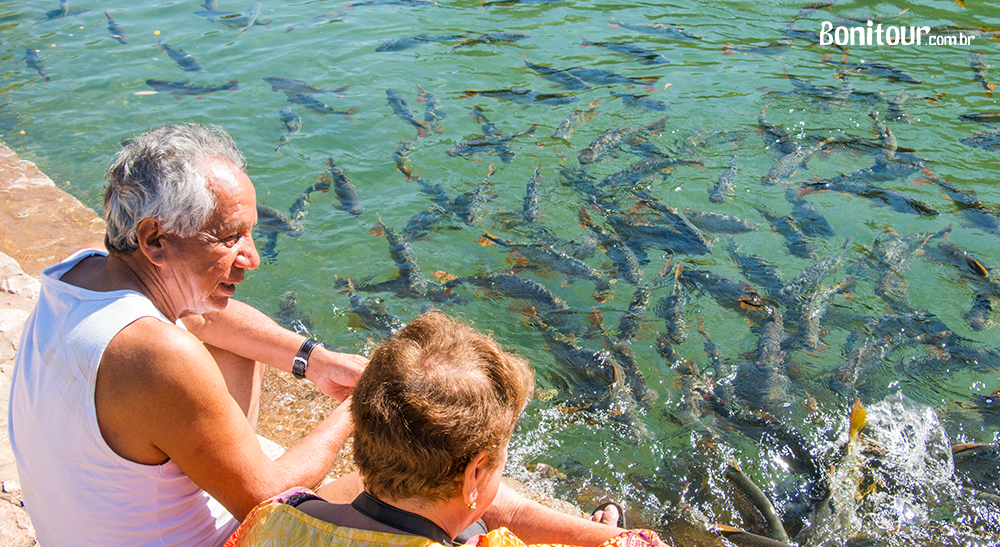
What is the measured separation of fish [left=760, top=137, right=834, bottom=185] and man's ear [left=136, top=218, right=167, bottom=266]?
629 centimetres

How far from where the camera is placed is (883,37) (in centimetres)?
999

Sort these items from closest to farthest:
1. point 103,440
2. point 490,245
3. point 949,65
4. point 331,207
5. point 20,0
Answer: point 103,440, point 490,245, point 331,207, point 949,65, point 20,0

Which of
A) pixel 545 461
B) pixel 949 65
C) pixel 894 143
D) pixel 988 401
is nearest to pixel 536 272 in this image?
pixel 545 461

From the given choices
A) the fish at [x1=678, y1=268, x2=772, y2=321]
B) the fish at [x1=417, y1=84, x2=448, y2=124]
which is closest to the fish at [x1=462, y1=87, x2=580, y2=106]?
the fish at [x1=417, y1=84, x2=448, y2=124]

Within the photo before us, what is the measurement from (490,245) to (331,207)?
1.84 meters

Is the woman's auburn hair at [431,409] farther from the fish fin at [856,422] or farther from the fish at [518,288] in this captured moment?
the fish at [518,288]

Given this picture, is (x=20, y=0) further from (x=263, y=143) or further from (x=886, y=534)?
(x=886, y=534)

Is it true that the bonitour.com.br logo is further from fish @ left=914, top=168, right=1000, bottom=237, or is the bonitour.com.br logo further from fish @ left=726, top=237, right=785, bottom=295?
fish @ left=726, top=237, right=785, bottom=295

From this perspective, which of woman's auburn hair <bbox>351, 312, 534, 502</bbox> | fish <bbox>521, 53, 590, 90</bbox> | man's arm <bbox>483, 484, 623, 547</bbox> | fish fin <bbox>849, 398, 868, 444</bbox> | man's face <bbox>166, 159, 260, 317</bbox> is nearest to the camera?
woman's auburn hair <bbox>351, 312, 534, 502</bbox>

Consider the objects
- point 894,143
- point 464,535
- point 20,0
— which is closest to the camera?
point 464,535

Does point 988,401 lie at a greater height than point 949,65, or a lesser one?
lesser

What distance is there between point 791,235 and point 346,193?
452cm

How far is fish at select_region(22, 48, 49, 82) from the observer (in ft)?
30.2

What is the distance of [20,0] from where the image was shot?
1180 cm
